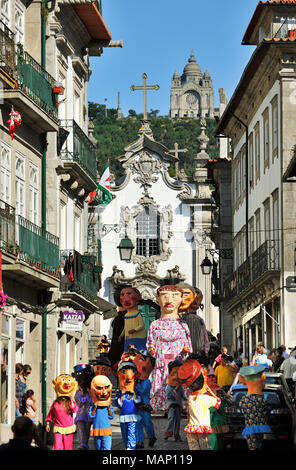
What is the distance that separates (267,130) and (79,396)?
24.1 m

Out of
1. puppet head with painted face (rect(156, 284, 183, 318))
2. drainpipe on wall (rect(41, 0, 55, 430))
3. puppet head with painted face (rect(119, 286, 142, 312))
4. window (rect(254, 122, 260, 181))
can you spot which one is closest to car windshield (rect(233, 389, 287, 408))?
puppet head with painted face (rect(156, 284, 183, 318))

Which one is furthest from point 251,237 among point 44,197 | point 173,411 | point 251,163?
point 173,411

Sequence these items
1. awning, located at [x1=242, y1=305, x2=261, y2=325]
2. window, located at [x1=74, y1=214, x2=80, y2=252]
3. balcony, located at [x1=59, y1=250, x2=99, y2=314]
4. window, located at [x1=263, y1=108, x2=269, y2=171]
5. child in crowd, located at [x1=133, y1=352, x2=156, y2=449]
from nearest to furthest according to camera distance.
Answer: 1. child in crowd, located at [x1=133, y1=352, x2=156, y2=449]
2. balcony, located at [x1=59, y1=250, x2=99, y2=314]
3. window, located at [x1=74, y1=214, x2=80, y2=252]
4. awning, located at [x1=242, y1=305, x2=261, y2=325]
5. window, located at [x1=263, y1=108, x2=269, y2=171]

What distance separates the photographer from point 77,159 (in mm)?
31203

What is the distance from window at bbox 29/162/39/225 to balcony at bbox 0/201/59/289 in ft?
1.83

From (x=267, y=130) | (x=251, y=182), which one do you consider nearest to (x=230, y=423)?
(x=267, y=130)

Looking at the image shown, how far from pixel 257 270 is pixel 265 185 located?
2.99m

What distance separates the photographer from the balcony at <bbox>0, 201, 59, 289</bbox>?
2286cm

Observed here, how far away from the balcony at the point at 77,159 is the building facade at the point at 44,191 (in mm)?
31

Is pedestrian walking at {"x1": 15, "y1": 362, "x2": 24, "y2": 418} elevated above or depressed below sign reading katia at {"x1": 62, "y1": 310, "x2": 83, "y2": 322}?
below

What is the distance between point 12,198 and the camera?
82.7 ft

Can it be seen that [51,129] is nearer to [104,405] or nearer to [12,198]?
[12,198]

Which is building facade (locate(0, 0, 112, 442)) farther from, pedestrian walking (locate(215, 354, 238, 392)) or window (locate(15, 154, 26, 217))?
pedestrian walking (locate(215, 354, 238, 392))

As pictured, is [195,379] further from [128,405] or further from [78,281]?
[78,281]
